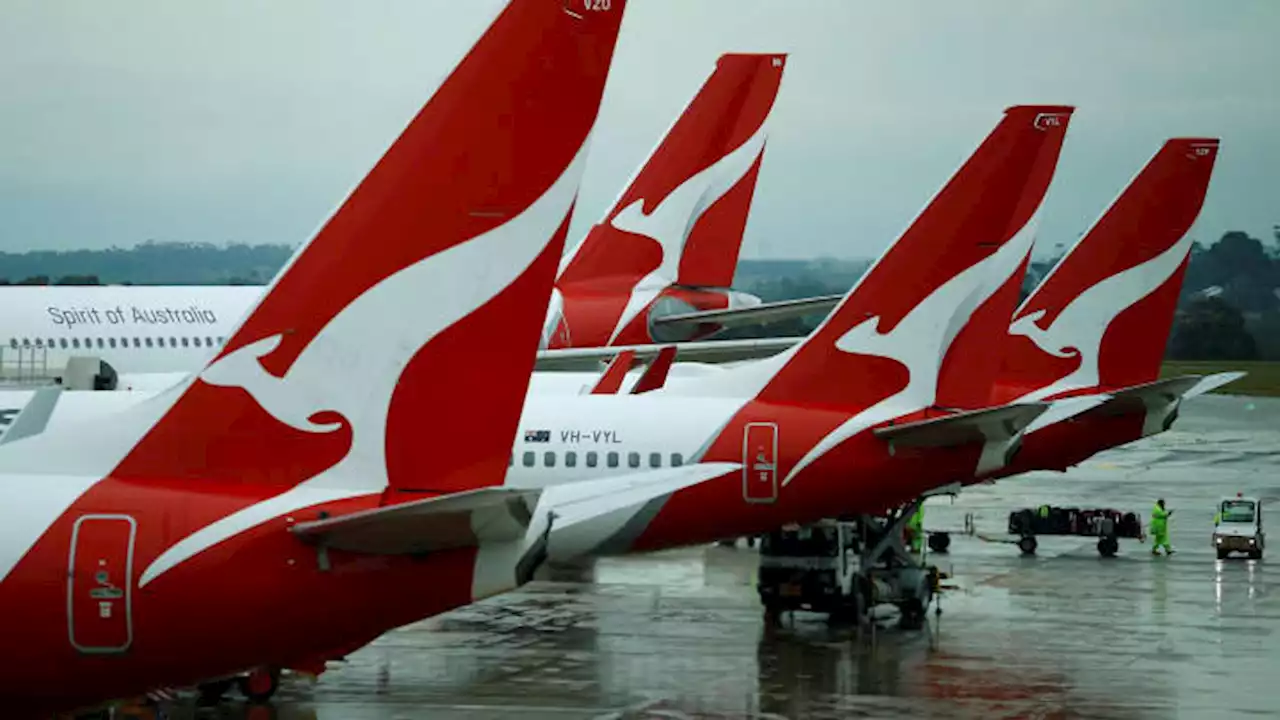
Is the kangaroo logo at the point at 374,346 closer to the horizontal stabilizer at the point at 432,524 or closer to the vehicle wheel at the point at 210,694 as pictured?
the horizontal stabilizer at the point at 432,524

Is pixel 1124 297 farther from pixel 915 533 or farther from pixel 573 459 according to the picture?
pixel 573 459

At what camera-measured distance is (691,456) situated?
1141 inches

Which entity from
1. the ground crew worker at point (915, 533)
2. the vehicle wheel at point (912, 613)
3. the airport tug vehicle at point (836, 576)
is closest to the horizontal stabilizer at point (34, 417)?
the airport tug vehicle at point (836, 576)

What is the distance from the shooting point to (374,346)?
12758mm

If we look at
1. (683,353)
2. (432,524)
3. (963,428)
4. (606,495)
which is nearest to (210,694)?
(606,495)

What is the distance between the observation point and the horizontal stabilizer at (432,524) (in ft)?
38.1

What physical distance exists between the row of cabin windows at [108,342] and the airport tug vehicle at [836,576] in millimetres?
18606

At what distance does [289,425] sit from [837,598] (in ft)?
69.8

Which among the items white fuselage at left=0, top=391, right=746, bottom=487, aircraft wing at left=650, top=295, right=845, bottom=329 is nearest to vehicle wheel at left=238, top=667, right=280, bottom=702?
white fuselage at left=0, top=391, right=746, bottom=487

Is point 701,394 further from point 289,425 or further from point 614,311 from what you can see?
point 614,311

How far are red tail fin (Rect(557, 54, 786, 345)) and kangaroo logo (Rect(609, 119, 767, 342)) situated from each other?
0.09ft

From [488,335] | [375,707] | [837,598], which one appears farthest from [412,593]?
[837,598]

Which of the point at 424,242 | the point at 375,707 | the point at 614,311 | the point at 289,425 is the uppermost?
the point at 614,311

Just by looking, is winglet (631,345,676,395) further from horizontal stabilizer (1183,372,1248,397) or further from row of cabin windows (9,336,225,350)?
row of cabin windows (9,336,225,350)
